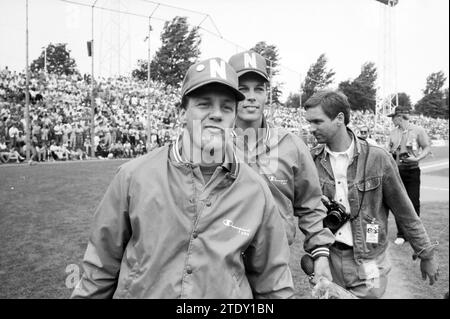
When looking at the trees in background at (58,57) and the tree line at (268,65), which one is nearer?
the tree line at (268,65)

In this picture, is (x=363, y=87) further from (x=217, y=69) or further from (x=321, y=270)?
(x=217, y=69)

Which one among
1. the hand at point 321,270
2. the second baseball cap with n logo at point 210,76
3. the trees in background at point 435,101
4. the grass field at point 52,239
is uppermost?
the trees in background at point 435,101

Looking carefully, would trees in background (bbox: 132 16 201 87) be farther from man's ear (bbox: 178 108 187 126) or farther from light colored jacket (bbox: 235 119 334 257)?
man's ear (bbox: 178 108 187 126)

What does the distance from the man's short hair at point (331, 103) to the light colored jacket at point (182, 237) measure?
4.27 feet

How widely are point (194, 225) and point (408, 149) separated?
18.0 feet

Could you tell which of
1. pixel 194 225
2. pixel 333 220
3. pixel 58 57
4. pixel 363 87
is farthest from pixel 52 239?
pixel 58 57

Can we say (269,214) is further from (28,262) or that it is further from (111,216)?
(28,262)

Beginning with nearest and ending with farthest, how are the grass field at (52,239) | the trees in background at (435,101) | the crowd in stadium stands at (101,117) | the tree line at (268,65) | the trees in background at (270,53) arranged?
the grass field at (52,239) < the trees in background at (270,53) < the tree line at (268,65) < the crowd in stadium stands at (101,117) < the trees in background at (435,101)

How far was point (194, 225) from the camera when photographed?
4.88ft

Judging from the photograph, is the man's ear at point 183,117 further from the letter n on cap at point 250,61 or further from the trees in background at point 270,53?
the trees in background at point 270,53

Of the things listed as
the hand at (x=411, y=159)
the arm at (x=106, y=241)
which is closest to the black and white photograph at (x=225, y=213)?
the arm at (x=106, y=241)

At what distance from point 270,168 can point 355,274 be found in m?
1.00

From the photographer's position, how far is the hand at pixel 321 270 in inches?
76.4
